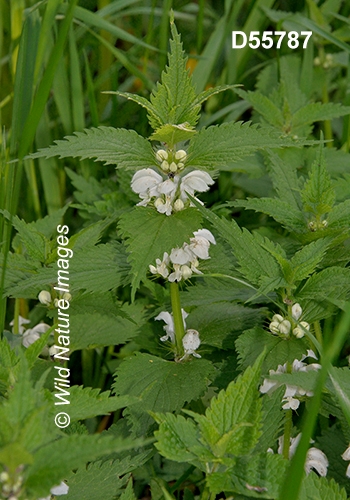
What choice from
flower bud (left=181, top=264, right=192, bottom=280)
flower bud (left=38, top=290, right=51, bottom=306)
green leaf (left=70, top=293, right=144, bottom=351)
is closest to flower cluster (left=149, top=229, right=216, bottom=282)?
flower bud (left=181, top=264, right=192, bottom=280)

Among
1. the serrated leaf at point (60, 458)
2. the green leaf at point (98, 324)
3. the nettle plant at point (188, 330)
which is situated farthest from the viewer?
the green leaf at point (98, 324)

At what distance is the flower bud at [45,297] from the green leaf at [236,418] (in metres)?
0.60

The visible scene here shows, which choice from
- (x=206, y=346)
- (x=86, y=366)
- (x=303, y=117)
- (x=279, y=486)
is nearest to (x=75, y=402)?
(x=279, y=486)

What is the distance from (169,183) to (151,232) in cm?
10

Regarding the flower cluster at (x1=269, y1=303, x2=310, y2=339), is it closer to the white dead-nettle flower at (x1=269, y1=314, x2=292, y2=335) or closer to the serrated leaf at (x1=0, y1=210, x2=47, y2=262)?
the white dead-nettle flower at (x1=269, y1=314, x2=292, y2=335)

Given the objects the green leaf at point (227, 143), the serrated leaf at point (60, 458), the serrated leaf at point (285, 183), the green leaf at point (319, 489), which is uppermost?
the green leaf at point (227, 143)

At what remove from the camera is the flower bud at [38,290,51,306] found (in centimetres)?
153

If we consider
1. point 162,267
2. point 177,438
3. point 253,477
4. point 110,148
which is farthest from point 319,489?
point 110,148

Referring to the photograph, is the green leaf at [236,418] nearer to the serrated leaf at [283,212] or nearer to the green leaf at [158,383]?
the green leaf at [158,383]

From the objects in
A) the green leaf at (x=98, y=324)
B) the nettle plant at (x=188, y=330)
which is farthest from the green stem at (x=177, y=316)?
the green leaf at (x=98, y=324)

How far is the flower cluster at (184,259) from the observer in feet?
4.29

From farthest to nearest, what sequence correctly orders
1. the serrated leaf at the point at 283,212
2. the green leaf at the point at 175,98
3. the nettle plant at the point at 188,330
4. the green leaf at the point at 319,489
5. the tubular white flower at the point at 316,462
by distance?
the serrated leaf at the point at 283,212, the tubular white flower at the point at 316,462, the green leaf at the point at 175,98, the green leaf at the point at 319,489, the nettle plant at the point at 188,330

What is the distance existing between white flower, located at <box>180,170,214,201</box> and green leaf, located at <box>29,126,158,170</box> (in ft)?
0.23

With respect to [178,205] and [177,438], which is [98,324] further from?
[177,438]
